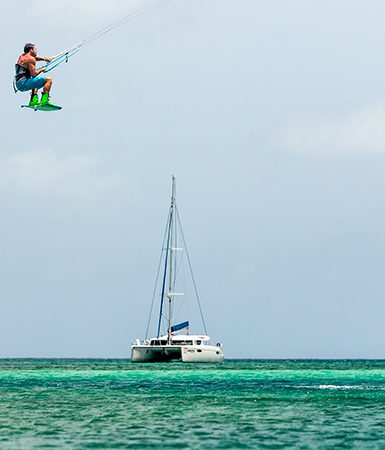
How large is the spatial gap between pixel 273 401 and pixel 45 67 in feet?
62.4

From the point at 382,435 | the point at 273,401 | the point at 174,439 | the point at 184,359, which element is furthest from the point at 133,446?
the point at 184,359

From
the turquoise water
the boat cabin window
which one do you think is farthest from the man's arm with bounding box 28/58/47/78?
the boat cabin window

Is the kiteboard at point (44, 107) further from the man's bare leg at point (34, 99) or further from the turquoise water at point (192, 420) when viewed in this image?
the turquoise water at point (192, 420)

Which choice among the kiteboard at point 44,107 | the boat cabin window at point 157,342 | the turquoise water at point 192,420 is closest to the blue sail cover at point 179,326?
the boat cabin window at point 157,342

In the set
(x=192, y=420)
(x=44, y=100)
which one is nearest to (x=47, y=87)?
(x=44, y=100)

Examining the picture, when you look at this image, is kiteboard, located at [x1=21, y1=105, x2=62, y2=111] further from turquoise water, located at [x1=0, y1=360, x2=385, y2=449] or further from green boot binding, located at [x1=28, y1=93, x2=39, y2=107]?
turquoise water, located at [x1=0, y1=360, x2=385, y2=449]

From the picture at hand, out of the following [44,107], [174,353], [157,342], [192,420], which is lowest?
[192,420]

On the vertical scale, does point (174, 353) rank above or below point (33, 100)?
above

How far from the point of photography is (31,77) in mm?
29344

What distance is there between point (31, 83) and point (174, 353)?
272 feet

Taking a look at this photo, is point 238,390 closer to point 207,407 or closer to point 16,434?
point 207,407

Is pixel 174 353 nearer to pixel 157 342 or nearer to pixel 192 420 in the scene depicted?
pixel 157 342

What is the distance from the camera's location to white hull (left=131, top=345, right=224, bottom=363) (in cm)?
10944

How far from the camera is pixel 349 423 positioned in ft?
107
